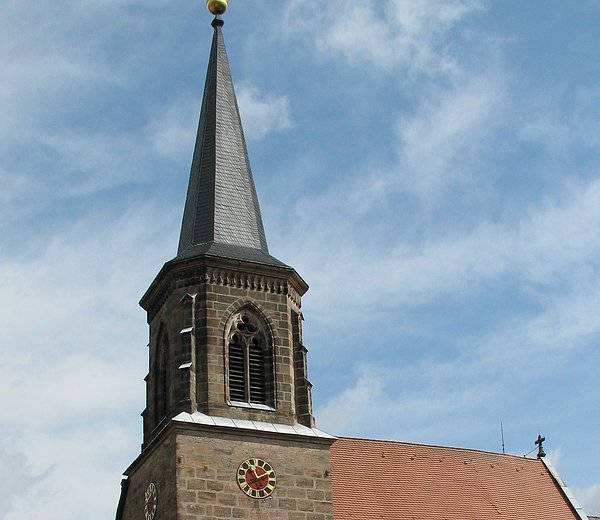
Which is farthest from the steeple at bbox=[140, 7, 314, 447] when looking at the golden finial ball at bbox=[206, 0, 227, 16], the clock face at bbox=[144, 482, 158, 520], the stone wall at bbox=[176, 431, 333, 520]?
the golden finial ball at bbox=[206, 0, 227, 16]

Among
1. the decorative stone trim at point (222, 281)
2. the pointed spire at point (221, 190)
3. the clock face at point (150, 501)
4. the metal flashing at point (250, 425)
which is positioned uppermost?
the pointed spire at point (221, 190)

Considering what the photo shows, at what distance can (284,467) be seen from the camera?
1033 inches

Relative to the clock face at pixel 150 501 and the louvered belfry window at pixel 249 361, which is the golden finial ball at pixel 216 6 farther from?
the clock face at pixel 150 501

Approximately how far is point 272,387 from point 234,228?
460 cm

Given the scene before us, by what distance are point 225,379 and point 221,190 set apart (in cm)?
572

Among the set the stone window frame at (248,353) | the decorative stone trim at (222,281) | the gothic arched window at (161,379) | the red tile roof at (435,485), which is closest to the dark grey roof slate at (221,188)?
the decorative stone trim at (222,281)

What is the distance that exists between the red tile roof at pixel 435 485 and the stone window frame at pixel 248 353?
11.2ft

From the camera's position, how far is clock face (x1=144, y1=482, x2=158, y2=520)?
86.0 feet

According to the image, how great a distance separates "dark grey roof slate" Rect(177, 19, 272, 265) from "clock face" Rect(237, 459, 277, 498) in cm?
549

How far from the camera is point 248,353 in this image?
27.7m

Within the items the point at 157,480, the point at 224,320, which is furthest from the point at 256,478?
the point at 224,320

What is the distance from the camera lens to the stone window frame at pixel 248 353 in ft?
88.8

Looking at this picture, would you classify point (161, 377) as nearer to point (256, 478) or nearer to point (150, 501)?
point (150, 501)

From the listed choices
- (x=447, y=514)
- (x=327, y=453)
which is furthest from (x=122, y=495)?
(x=447, y=514)
